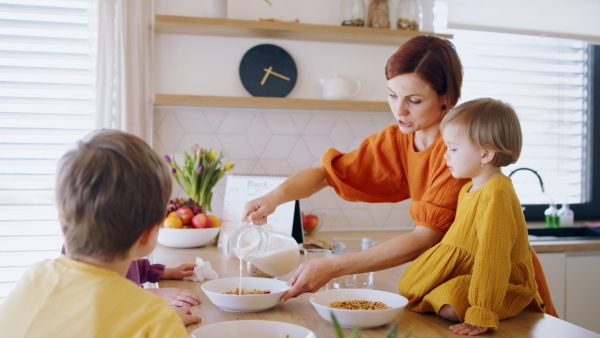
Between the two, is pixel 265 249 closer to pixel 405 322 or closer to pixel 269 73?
pixel 405 322

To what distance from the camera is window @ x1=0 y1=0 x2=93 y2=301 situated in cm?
265

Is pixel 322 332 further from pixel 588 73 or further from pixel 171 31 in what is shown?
pixel 588 73

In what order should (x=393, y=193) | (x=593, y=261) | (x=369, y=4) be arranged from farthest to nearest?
(x=369, y=4) → (x=593, y=261) → (x=393, y=193)

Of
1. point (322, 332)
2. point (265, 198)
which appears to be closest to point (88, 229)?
point (322, 332)

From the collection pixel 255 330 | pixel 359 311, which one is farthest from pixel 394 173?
pixel 255 330

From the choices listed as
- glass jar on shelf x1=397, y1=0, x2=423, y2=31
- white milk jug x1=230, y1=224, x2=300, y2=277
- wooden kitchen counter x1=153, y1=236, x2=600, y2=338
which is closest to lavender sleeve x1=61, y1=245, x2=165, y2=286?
wooden kitchen counter x1=153, y1=236, x2=600, y2=338

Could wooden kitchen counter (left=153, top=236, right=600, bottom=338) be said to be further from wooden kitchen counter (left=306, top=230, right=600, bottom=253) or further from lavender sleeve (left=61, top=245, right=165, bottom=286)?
wooden kitchen counter (left=306, top=230, right=600, bottom=253)

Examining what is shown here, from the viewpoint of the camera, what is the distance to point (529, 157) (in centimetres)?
359

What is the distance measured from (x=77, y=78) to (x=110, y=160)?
2.10 meters

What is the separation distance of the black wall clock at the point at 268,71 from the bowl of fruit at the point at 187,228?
80 cm

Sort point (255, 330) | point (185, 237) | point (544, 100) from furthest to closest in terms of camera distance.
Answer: point (544, 100), point (185, 237), point (255, 330)

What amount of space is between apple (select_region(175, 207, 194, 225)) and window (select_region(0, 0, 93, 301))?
594 millimetres

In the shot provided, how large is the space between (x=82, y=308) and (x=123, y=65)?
2109 millimetres

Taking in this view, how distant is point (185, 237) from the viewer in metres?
2.46
